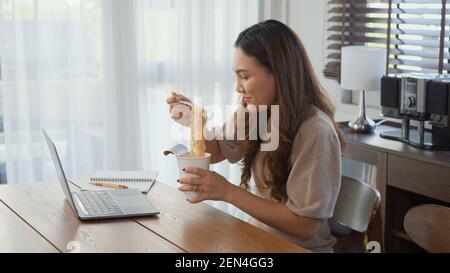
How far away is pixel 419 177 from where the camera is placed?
108 inches

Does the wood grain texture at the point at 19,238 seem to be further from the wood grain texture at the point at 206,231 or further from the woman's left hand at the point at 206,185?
the woman's left hand at the point at 206,185

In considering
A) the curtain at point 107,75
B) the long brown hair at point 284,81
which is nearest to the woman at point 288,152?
the long brown hair at point 284,81

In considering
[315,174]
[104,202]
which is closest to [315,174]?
[315,174]

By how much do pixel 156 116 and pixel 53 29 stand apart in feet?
2.48

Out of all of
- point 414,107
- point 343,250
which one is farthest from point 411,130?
point 343,250

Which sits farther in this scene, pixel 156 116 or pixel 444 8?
pixel 156 116

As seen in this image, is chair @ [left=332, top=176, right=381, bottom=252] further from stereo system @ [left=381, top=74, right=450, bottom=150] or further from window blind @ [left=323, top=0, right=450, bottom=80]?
window blind @ [left=323, top=0, right=450, bottom=80]

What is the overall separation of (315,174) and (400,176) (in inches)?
42.8

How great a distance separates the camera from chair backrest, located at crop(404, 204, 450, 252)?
5.63ft

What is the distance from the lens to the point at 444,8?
121 inches

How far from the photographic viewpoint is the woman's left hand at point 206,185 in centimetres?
183

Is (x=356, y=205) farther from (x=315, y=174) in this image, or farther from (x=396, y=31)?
(x=396, y=31)
